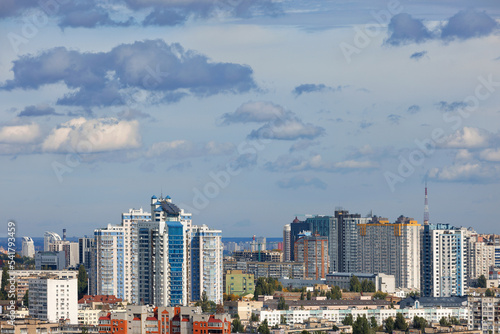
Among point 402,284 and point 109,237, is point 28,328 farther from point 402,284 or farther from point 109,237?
point 402,284

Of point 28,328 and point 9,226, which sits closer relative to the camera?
point 9,226

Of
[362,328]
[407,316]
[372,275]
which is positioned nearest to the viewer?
[362,328]

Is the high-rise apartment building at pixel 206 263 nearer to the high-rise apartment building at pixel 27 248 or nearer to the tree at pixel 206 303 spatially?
the tree at pixel 206 303

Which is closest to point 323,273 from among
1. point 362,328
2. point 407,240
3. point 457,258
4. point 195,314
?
point 407,240

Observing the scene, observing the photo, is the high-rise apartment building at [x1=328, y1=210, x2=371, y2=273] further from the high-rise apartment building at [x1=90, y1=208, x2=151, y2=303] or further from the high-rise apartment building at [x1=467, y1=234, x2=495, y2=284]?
the high-rise apartment building at [x1=90, y1=208, x2=151, y2=303]

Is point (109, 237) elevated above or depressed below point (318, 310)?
above

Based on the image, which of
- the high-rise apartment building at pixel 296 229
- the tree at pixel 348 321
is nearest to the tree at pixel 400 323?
the tree at pixel 348 321

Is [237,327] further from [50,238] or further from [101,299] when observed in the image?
[50,238]
